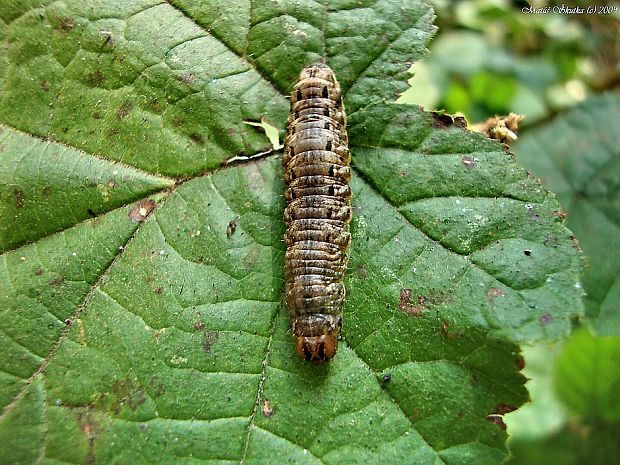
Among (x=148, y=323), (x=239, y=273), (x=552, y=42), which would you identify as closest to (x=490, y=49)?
(x=552, y=42)

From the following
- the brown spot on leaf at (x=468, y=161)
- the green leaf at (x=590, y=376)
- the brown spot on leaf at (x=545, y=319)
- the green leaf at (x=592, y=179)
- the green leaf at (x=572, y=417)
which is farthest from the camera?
the green leaf at (x=572, y=417)

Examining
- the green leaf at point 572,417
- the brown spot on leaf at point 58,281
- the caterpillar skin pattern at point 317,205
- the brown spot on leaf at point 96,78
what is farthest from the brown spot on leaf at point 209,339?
the green leaf at point 572,417

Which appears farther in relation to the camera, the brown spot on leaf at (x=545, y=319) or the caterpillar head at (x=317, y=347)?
the caterpillar head at (x=317, y=347)

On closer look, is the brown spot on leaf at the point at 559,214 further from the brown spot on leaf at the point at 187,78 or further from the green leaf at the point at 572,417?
the brown spot on leaf at the point at 187,78

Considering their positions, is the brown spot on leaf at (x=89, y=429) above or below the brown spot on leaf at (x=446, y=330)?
below

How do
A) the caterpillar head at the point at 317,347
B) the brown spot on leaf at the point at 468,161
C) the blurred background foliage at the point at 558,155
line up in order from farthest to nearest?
the blurred background foliage at the point at 558,155
the brown spot on leaf at the point at 468,161
the caterpillar head at the point at 317,347

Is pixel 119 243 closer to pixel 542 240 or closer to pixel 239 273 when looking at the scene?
pixel 239 273
